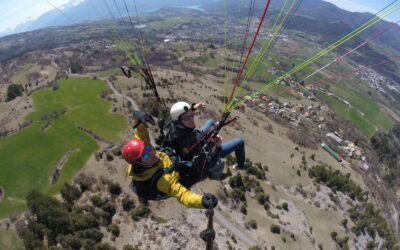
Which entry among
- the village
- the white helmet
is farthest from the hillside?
the white helmet

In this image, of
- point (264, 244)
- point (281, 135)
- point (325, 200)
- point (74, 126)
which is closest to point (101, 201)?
point (264, 244)

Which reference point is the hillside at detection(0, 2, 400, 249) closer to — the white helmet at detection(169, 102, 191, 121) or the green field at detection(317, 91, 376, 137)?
the white helmet at detection(169, 102, 191, 121)

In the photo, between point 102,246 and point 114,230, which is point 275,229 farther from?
point 102,246

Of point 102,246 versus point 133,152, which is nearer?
point 133,152

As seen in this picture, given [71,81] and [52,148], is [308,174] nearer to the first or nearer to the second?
[52,148]

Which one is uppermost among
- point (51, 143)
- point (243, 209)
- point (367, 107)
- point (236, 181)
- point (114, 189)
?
point (114, 189)

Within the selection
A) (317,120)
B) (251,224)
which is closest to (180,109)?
(251,224)
